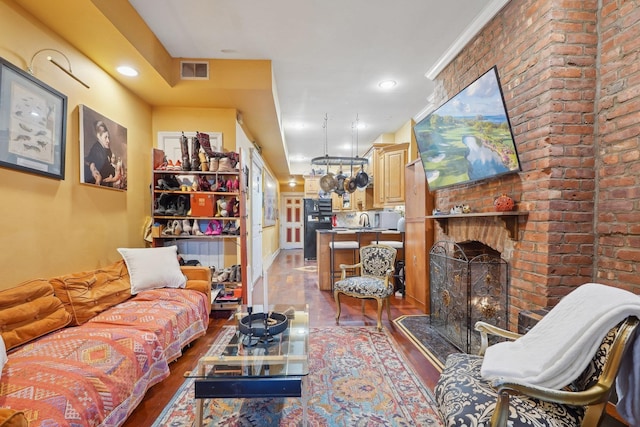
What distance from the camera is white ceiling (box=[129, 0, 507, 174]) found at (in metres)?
2.24

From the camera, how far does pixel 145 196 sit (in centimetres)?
334

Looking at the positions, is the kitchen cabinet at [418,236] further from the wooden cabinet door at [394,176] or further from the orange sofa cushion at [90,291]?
the orange sofa cushion at [90,291]

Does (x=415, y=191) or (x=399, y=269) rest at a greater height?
(x=415, y=191)

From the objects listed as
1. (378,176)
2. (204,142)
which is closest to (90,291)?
(204,142)

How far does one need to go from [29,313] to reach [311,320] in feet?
7.57

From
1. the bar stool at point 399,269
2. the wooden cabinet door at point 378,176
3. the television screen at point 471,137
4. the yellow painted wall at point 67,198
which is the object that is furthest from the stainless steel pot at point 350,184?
the yellow painted wall at point 67,198

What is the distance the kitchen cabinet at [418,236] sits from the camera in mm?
3402

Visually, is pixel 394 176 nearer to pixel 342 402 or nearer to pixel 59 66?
pixel 342 402

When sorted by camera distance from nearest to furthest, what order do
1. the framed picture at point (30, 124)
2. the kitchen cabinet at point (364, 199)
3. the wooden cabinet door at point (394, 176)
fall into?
the framed picture at point (30, 124), the wooden cabinet door at point (394, 176), the kitchen cabinet at point (364, 199)

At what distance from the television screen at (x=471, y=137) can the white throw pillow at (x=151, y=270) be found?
2816 mm

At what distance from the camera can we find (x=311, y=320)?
3166 mm

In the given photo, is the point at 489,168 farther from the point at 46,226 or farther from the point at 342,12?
the point at 46,226

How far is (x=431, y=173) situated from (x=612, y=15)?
1.65 m

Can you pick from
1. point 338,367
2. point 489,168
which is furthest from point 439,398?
point 489,168
